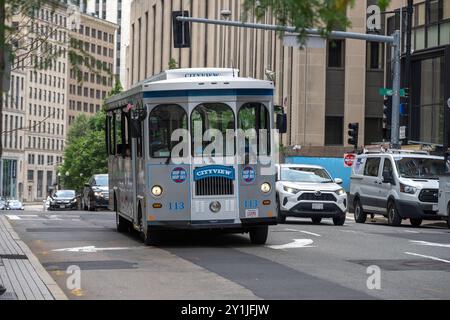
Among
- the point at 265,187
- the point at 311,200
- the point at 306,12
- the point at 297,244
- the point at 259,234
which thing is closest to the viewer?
the point at 306,12

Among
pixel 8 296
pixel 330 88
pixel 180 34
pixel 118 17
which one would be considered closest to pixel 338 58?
pixel 330 88

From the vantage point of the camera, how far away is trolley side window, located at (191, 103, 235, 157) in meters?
18.9

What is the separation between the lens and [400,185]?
29.3 m

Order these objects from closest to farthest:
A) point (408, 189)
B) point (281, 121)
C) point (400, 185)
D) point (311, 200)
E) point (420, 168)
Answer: point (281, 121)
point (311, 200)
point (408, 189)
point (400, 185)
point (420, 168)

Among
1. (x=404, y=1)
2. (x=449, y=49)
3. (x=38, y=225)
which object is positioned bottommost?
(x=38, y=225)

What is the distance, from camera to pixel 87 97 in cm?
18762

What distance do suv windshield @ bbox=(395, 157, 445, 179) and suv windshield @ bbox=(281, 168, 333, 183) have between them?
7.43 ft

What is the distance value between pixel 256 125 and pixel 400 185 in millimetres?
11119

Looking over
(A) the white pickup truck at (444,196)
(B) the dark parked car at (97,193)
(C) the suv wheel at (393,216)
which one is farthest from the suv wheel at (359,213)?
(B) the dark parked car at (97,193)

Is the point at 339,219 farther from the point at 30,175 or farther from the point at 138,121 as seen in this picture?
the point at 30,175

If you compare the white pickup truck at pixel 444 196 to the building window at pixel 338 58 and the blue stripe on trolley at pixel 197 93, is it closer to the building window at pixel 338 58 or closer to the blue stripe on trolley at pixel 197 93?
the blue stripe on trolley at pixel 197 93

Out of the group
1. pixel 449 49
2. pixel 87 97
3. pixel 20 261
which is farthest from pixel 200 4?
pixel 87 97
